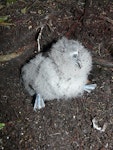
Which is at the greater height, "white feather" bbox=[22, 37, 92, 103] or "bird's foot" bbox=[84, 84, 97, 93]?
"white feather" bbox=[22, 37, 92, 103]

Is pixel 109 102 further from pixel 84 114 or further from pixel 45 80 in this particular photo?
pixel 45 80

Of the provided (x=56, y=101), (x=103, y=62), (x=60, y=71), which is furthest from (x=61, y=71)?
(x=103, y=62)

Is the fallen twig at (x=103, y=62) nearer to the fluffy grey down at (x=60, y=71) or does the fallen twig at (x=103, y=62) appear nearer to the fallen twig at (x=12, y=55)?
the fluffy grey down at (x=60, y=71)

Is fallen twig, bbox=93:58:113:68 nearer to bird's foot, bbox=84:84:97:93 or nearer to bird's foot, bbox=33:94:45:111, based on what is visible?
bird's foot, bbox=84:84:97:93

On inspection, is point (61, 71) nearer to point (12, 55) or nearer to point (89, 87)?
point (89, 87)

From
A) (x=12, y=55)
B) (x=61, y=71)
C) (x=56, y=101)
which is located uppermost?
(x=61, y=71)

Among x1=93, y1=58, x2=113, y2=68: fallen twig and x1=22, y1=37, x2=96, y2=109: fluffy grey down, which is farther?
x1=93, y1=58, x2=113, y2=68: fallen twig

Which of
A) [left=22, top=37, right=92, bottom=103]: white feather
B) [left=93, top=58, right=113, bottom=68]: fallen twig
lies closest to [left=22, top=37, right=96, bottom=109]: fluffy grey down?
[left=22, top=37, right=92, bottom=103]: white feather

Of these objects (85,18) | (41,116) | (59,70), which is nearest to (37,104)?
(41,116)
